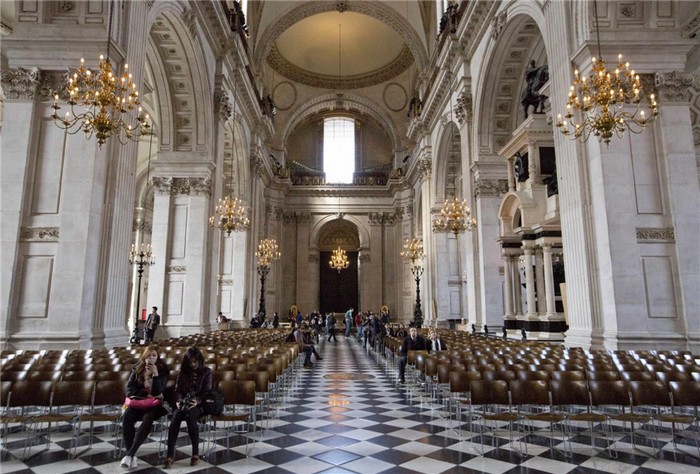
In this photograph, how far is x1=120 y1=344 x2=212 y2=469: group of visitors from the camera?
405 centimetres

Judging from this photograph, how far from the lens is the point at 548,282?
1270 cm

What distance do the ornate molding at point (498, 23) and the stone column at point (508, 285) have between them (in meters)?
7.15

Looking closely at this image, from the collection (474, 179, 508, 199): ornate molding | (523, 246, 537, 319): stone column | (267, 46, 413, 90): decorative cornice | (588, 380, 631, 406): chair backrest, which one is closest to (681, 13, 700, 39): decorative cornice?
(474, 179, 508, 199): ornate molding

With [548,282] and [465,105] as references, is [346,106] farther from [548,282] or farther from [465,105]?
[548,282]

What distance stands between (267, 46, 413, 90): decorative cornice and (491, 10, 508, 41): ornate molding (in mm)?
17507

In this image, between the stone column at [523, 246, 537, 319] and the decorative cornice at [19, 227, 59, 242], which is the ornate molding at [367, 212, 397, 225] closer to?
the stone column at [523, 246, 537, 319]

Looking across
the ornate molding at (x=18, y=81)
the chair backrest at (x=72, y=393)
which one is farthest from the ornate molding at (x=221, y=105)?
the chair backrest at (x=72, y=393)

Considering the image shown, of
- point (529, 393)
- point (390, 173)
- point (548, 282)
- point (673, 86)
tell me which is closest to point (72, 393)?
point (529, 393)

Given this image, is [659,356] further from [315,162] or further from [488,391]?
[315,162]

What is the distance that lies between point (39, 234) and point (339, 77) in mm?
28220

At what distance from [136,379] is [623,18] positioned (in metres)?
10.9

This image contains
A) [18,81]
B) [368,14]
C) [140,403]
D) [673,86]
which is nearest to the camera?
[140,403]

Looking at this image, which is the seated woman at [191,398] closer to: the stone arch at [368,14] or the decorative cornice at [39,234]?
the decorative cornice at [39,234]

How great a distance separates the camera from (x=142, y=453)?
439 cm
